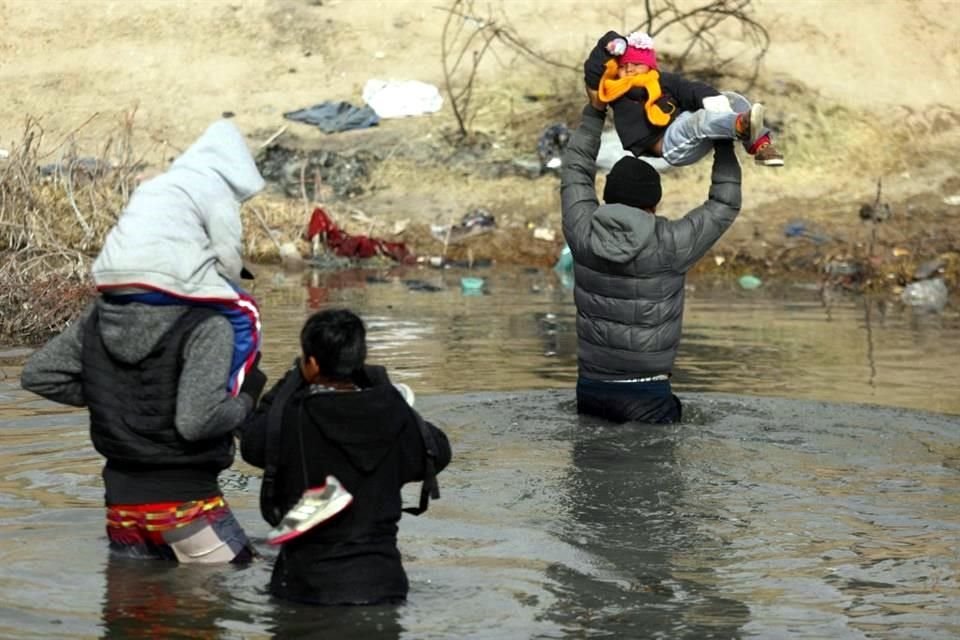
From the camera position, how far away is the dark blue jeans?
9750 millimetres

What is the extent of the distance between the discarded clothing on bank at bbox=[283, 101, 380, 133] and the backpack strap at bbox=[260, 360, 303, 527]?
656 inches

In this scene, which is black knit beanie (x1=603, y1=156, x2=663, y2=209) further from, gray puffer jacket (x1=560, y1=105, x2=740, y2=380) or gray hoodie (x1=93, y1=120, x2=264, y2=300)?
gray hoodie (x1=93, y1=120, x2=264, y2=300)

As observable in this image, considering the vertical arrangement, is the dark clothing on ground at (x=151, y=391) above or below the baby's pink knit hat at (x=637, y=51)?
below

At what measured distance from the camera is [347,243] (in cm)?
1966

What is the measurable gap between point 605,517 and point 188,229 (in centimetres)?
265

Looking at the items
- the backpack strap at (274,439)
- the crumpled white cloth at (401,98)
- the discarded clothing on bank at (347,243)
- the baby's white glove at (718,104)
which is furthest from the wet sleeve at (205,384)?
the crumpled white cloth at (401,98)

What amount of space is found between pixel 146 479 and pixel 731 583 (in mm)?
2211

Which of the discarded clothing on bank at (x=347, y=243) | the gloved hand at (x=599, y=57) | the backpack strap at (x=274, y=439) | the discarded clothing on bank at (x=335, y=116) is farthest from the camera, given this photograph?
the discarded clothing on bank at (x=335, y=116)

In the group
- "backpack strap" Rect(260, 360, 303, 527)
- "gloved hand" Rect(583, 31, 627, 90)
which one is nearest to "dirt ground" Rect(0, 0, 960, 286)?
"gloved hand" Rect(583, 31, 627, 90)

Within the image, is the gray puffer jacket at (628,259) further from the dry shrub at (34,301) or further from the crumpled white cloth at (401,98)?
the crumpled white cloth at (401,98)

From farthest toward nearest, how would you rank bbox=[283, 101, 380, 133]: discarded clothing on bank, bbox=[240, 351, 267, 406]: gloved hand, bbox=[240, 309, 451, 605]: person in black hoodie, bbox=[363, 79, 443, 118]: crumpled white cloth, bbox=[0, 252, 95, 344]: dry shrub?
1. bbox=[363, 79, 443, 118]: crumpled white cloth
2. bbox=[283, 101, 380, 133]: discarded clothing on bank
3. bbox=[0, 252, 95, 344]: dry shrub
4. bbox=[240, 351, 267, 406]: gloved hand
5. bbox=[240, 309, 451, 605]: person in black hoodie

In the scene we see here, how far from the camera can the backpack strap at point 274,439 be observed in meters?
6.02

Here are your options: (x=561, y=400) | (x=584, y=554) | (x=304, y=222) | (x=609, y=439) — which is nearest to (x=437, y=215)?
(x=304, y=222)

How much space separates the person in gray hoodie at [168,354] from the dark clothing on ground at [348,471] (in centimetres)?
27
